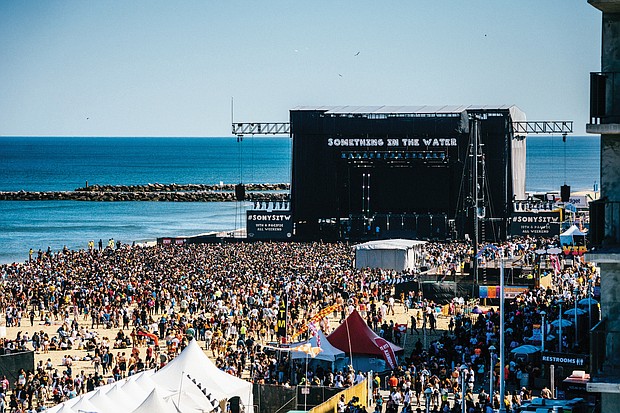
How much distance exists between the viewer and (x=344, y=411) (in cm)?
2270

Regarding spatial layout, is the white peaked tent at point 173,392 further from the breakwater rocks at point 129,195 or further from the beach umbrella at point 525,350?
the breakwater rocks at point 129,195

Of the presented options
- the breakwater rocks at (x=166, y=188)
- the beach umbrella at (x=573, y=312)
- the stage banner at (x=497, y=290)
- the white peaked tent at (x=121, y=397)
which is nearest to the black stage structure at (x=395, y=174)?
the stage banner at (x=497, y=290)

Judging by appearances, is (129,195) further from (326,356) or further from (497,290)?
(326,356)

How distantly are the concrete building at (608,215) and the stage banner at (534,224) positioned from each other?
184ft

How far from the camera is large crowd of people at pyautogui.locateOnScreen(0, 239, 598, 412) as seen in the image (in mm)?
27016

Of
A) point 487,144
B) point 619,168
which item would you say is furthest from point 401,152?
point 619,168

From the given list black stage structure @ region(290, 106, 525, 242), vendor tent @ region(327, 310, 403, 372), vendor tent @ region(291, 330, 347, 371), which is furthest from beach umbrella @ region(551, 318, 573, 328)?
black stage structure @ region(290, 106, 525, 242)

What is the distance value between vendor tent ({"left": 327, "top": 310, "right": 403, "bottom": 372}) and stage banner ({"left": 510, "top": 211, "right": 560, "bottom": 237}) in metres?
39.0

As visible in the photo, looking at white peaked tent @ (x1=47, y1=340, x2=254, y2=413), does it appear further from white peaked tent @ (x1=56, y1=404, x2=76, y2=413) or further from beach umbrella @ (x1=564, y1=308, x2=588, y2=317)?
beach umbrella @ (x1=564, y1=308, x2=588, y2=317)

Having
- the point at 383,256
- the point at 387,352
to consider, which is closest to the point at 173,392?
the point at 387,352

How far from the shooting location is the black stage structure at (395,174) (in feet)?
217

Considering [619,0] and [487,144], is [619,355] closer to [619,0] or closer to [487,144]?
[619,0]

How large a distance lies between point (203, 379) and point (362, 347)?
5388 millimetres

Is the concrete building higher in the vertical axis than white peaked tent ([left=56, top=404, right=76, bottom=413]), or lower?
higher
